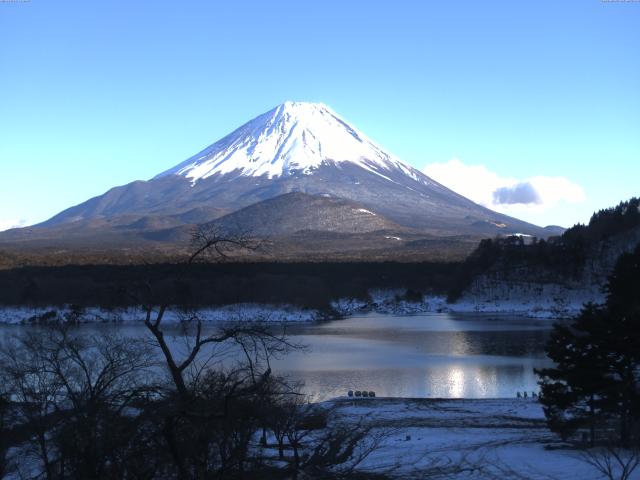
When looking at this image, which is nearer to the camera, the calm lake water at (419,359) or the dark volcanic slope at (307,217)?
the calm lake water at (419,359)

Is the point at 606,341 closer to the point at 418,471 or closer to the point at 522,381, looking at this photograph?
the point at 418,471

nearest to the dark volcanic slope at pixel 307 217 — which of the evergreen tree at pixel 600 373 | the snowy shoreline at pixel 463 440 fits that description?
the snowy shoreline at pixel 463 440

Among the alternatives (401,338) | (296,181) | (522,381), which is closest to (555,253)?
(401,338)

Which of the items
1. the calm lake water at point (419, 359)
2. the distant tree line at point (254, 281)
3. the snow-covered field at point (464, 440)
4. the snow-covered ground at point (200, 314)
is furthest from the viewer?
the distant tree line at point (254, 281)

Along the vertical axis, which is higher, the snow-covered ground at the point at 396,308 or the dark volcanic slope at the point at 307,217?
the dark volcanic slope at the point at 307,217

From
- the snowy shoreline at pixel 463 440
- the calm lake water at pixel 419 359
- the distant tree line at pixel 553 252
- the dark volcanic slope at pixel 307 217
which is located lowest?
the calm lake water at pixel 419 359

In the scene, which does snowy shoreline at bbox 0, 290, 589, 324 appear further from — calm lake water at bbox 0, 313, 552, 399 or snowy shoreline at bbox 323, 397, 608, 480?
snowy shoreline at bbox 323, 397, 608, 480

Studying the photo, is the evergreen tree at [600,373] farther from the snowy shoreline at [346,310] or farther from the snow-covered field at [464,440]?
the snowy shoreline at [346,310]

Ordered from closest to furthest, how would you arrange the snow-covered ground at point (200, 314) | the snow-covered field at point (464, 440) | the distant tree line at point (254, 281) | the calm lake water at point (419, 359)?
1. the snow-covered field at point (464, 440)
2. the calm lake water at point (419, 359)
3. the snow-covered ground at point (200, 314)
4. the distant tree line at point (254, 281)
